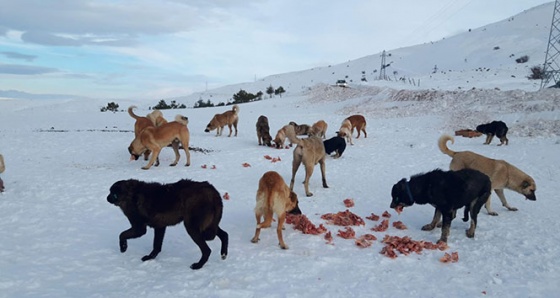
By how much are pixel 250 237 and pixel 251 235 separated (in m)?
0.10

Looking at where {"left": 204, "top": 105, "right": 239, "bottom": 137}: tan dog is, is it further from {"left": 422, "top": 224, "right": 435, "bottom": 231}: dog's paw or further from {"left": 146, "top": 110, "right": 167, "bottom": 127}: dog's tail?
{"left": 422, "top": 224, "right": 435, "bottom": 231}: dog's paw

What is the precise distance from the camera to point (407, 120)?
23078mm

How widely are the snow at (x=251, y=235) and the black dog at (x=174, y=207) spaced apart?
1.60 feet

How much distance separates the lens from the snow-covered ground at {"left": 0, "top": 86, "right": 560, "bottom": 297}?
4926 mm

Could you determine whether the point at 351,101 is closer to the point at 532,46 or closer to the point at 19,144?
the point at 19,144

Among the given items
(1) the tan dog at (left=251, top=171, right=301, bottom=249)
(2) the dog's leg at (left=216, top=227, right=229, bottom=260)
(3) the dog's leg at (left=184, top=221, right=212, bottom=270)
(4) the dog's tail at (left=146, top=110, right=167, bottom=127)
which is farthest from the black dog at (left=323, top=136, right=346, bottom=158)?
(3) the dog's leg at (left=184, top=221, right=212, bottom=270)

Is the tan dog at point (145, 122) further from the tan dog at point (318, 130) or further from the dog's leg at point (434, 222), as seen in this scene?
the dog's leg at point (434, 222)

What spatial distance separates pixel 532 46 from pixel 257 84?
4276 cm

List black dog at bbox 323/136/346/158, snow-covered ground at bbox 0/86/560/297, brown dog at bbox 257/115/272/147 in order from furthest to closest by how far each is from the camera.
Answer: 1. brown dog at bbox 257/115/272/147
2. black dog at bbox 323/136/346/158
3. snow-covered ground at bbox 0/86/560/297

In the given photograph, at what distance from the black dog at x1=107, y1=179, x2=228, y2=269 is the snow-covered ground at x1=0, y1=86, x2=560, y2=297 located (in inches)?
19.1

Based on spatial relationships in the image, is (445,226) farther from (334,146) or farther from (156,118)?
(156,118)

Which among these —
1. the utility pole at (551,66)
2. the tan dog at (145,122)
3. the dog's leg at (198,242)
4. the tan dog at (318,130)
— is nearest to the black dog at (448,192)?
the dog's leg at (198,242)

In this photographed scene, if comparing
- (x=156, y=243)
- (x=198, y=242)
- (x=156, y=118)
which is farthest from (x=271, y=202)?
(x=156, y=118)

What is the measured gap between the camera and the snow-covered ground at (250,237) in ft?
16.2
